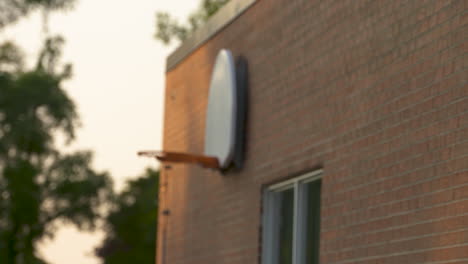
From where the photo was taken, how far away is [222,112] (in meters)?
10.4

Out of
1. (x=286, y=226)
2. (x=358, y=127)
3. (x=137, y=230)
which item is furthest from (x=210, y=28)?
(x=137, y=230)

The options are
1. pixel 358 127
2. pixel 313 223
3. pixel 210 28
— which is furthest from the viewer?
pixel 210 28

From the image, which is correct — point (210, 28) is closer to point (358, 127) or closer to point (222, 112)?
point (222, 112)

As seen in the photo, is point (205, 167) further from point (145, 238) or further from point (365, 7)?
point (145, 238)

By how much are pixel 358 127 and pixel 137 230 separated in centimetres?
5756

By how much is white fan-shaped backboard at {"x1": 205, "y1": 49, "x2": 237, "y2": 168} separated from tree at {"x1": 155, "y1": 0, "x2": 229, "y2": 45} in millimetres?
22810

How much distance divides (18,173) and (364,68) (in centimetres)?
3193

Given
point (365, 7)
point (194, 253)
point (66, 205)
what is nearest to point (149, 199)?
point (66, 205)

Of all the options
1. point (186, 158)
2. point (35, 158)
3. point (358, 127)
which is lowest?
point (358, 127)

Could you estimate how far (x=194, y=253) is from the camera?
→ 11500 millimetres

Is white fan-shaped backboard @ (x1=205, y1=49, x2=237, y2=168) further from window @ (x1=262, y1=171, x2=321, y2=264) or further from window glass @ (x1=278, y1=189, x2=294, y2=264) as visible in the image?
window glass @ (x1=278, y1=189, x2=294, y2=264)

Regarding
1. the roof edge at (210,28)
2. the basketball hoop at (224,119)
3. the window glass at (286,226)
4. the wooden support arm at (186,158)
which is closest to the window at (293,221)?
the window glass at (286,226)

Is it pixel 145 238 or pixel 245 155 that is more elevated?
pixel 145 238

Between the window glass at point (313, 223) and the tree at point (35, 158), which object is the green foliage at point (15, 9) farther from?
the window glass at point (313, 223)
